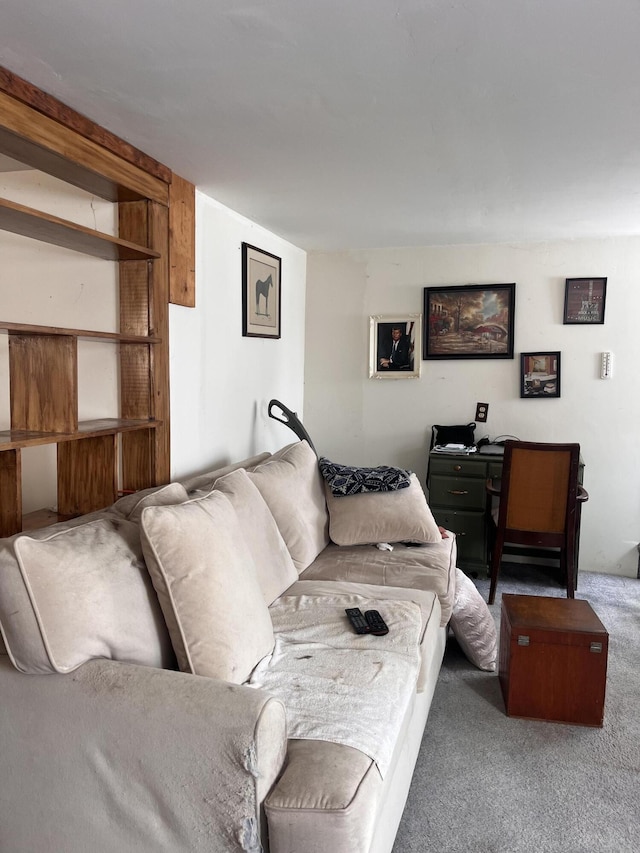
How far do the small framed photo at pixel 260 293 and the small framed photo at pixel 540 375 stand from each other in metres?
1.68

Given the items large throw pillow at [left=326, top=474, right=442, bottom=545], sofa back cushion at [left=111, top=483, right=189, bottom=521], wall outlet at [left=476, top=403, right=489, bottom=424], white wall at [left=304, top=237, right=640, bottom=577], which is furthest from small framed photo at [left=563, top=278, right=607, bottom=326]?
sofa back cushion at [left=111, top=483, right=189, bottom=521]

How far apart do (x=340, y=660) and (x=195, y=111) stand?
1.78 m

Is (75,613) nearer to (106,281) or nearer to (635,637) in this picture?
(106,281)

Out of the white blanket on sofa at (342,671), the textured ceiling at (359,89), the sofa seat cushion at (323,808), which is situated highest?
the textured ceiling at (359,89)

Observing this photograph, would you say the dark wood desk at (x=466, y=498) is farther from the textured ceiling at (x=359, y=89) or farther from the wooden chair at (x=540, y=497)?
the textured ceiling at (x=359, y=89)

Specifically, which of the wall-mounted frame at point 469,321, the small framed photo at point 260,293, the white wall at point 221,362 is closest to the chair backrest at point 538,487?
the wall-mounted frame at point 469,321

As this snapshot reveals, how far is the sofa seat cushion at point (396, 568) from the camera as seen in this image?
252 cm

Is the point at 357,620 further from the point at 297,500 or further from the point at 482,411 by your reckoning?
the point at 482,411

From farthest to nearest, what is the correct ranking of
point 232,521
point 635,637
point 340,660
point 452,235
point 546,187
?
point 452,235, point 635,637, point 546,187, point 232,521, point 340,660

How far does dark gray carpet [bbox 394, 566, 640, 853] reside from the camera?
176cm

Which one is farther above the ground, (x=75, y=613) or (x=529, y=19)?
(x=529, y=19)

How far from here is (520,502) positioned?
3494 mm

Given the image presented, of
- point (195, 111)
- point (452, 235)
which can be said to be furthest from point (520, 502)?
point (195, 111)

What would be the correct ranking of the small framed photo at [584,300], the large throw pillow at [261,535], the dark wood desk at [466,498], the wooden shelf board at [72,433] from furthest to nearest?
the small framed photo at [584,300]
the dark wood desk at [466,498]
the large throw pillow at [261,535]
the wooden shelf board at [72,433]
